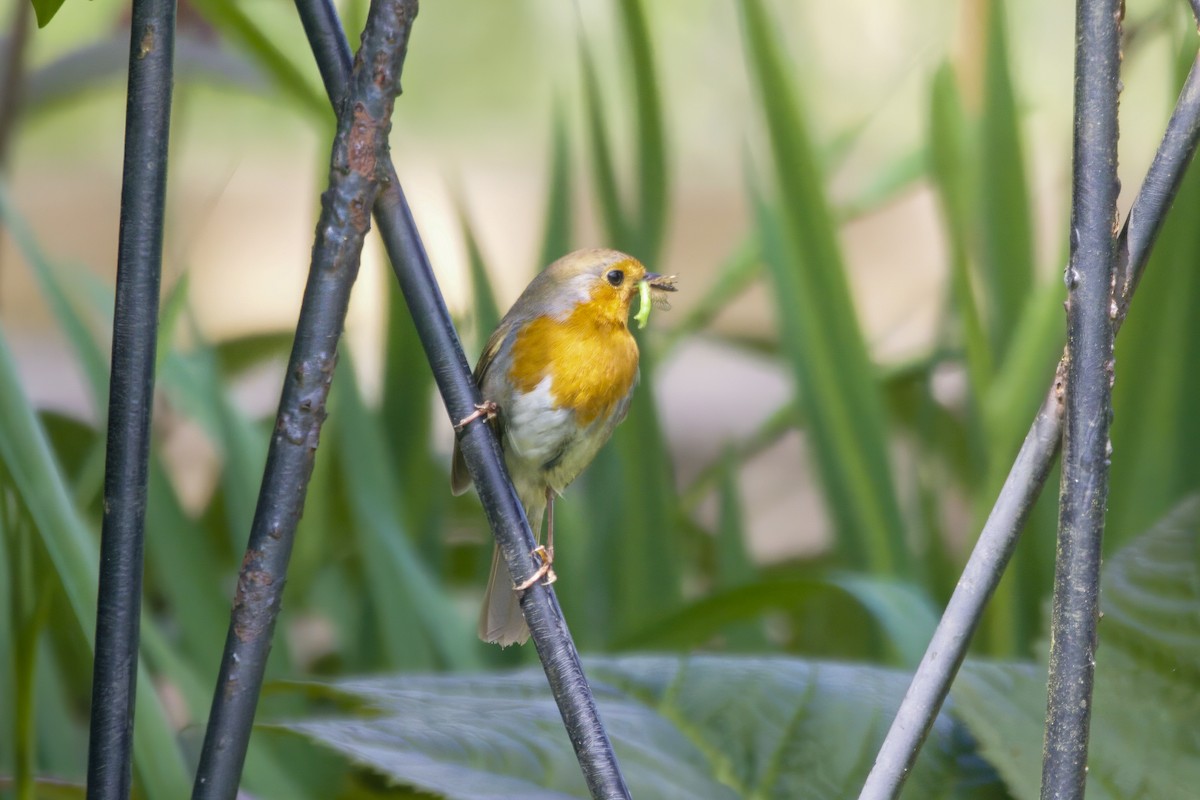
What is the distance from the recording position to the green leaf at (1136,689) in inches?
23.7

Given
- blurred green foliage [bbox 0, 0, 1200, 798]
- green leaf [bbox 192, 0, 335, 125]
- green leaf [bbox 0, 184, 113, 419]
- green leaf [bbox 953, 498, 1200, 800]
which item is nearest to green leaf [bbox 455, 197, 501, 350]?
blurred green foliage [bbox 0, 0, 1200, 798]

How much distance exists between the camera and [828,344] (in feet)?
3.78

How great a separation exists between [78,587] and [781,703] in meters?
0.34

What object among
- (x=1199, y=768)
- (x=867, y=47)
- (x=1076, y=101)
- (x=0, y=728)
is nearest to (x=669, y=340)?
(x=0, y=728)

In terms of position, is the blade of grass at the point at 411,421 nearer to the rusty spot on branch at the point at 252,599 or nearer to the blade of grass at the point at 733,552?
the blade of grass at the point at 733,552

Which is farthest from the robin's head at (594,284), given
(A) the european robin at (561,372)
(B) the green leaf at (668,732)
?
(B) the green leaf at (668,732)

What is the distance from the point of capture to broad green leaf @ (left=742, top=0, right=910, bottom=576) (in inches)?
44.5

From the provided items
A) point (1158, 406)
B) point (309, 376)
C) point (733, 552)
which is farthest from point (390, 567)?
point (309, 376)

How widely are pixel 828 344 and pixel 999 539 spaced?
2.69ft

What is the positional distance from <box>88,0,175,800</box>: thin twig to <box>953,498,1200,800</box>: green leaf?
395mm

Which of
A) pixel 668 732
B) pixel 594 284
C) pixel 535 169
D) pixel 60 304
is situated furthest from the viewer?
pixel 535 169

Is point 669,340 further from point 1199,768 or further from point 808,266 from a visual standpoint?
point 1199,768

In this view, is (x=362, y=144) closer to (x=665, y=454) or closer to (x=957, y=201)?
(x=665, y=454)

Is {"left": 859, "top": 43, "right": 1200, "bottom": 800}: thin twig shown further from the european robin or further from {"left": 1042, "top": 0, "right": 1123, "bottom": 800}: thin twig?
the european robin
